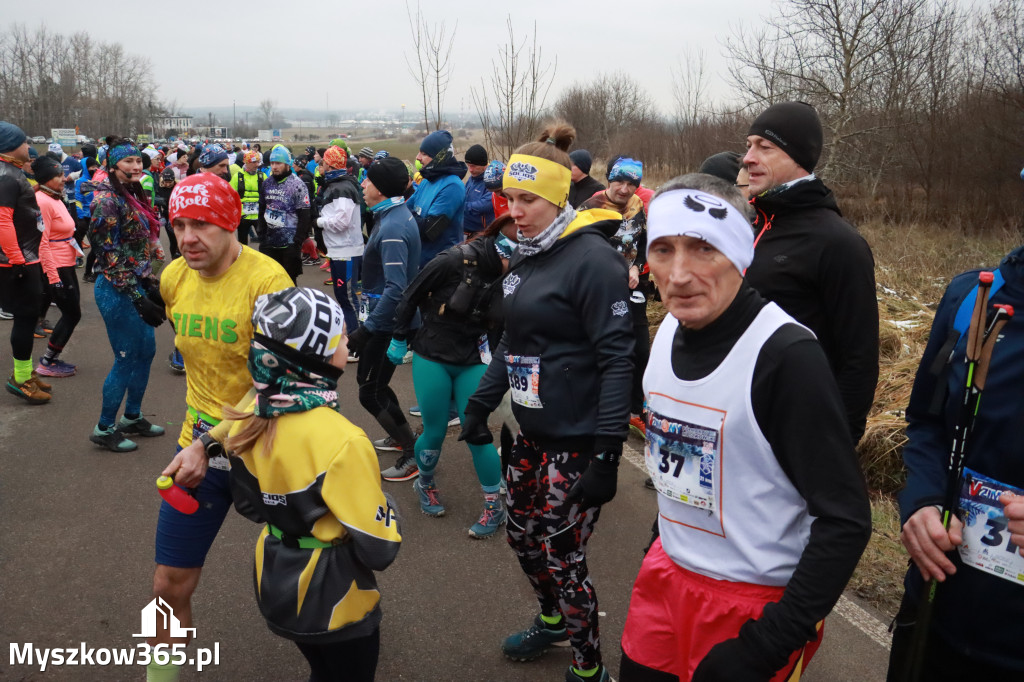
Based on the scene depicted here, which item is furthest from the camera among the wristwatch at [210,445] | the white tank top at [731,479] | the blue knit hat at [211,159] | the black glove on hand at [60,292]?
the blue knit hat at [211,159]

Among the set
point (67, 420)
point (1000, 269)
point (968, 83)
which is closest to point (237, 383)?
point (1000, 269)

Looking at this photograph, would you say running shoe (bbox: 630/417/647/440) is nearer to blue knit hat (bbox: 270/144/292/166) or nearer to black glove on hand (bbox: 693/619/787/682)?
black glove on hand (bbox: 693/619/787/682)

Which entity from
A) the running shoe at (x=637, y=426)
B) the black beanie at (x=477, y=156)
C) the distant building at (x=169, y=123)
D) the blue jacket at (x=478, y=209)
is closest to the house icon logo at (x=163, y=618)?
the running shoe at (x=637, y=426)

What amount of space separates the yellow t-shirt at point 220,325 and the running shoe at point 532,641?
1.72 m

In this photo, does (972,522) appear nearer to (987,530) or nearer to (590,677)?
(987,530)

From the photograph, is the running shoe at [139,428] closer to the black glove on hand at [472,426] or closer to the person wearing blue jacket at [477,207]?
the person wearing blue jacket at [477,207]

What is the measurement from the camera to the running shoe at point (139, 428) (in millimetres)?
5996

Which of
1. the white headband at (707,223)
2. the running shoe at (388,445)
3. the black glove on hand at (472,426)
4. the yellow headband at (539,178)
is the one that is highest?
the yellow headband at (539,178)

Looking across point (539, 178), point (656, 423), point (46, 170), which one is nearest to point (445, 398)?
point (539, 178)

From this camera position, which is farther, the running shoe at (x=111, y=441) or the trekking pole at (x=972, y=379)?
the running shoe at (x=111, y=441)

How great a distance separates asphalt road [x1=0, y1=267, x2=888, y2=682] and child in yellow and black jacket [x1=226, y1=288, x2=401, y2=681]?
47.0 inches

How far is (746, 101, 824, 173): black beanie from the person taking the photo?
111 inches

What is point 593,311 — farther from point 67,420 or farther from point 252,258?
point 67,420

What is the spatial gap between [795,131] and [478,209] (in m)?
5.67
